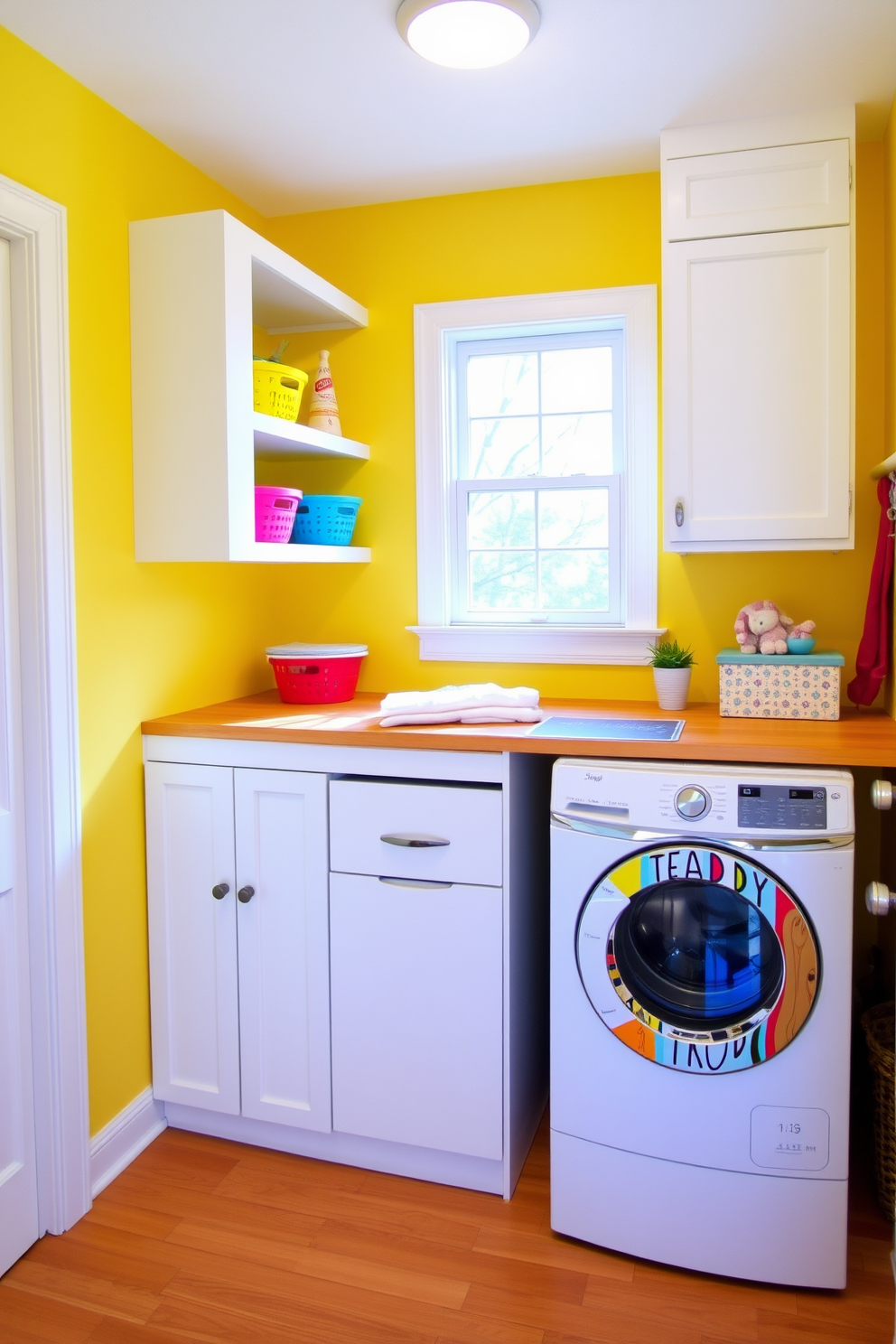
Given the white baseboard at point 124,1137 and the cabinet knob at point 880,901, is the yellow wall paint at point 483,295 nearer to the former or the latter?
the cabinet knob at point 880,901

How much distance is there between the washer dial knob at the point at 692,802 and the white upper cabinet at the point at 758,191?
1.36m

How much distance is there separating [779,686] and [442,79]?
1.58 m

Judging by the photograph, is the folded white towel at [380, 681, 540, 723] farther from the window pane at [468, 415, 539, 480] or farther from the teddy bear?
the window pane at [468, 415, 539, 480]

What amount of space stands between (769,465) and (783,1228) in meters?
1.64

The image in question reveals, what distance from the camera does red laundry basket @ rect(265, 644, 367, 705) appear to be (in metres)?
2.62

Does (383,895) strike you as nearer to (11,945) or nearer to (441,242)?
(11,945)

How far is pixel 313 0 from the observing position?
1833mm

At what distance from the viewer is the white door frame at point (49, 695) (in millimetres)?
1956

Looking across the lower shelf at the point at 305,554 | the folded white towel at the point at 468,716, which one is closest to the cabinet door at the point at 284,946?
the folded white towel at the point at 468,716

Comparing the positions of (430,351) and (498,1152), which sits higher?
(430,351)

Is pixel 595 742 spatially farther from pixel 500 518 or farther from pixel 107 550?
pixel 107 550

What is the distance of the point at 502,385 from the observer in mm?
2846

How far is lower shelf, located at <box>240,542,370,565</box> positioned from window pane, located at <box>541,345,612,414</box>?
70cm

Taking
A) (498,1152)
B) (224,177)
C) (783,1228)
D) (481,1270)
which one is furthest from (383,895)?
(224,177)
